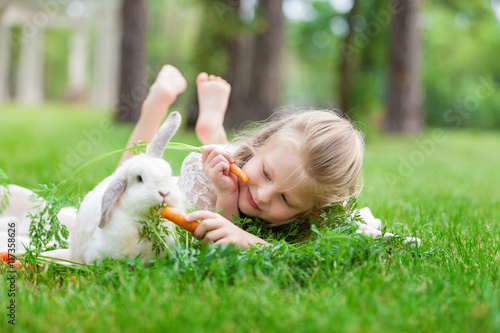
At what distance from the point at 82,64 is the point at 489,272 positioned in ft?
82.8

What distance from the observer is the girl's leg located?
2.94 metres

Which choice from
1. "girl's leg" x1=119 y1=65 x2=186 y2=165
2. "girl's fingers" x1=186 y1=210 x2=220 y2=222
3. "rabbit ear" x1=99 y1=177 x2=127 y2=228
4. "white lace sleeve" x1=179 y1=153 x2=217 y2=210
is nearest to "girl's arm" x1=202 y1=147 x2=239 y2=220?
"white lace sleeve" x1=179 y1=153 x2=217 y2=210

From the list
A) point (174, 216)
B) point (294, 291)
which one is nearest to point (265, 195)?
point (174, 216)

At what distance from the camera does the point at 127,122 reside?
10.9 metres

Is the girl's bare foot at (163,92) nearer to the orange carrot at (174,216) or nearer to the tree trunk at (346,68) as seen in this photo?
the orange carrot at (174,216)

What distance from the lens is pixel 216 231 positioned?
177cm

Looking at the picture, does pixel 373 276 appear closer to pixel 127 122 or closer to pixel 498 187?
pixel 498 187

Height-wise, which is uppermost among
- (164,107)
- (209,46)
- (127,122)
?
(209,46)

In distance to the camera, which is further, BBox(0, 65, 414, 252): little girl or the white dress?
the white dress

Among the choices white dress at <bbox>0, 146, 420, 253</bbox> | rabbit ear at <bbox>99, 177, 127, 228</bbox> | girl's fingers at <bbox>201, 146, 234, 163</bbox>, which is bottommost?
white dress at <bbox>0, 146, 420, 253</bbox>

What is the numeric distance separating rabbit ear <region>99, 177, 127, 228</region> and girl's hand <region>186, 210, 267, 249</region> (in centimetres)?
25

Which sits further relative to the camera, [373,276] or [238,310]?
[373,276]

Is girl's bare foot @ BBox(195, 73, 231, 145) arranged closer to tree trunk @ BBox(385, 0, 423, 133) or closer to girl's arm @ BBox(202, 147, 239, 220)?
girl's arm @ BBox(202, 147, 239, 220)

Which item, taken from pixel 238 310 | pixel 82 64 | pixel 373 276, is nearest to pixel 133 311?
pixel 238 310
